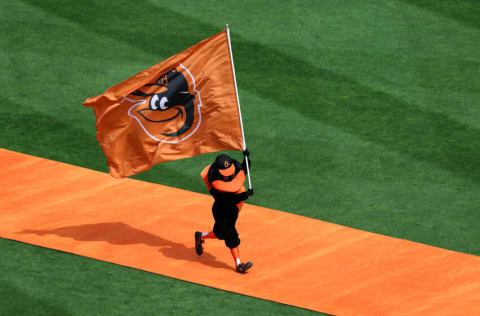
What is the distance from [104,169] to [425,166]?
5.01 m

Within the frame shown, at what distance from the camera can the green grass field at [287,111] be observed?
986 cm

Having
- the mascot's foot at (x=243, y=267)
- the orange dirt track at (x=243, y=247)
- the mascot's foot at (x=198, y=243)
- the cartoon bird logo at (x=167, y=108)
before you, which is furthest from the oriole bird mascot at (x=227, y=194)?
the cartoon bird logo at (x=167, y=108)

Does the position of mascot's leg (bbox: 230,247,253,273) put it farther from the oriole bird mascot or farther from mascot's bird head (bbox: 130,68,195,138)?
mascot's bird head (bbox: 130,68,195,138)

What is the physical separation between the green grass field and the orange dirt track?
11.8 inches

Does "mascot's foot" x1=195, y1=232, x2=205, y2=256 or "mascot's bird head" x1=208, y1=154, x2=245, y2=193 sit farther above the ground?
"mascot's bird head" x1=208, y1=154, x2=245, y2=193

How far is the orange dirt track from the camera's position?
378 inches

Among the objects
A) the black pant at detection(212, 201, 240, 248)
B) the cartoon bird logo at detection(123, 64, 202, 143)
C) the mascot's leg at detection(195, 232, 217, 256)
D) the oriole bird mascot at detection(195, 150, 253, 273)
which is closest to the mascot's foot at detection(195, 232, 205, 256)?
the mascot's leg at detection(195, 232, 217, 256)

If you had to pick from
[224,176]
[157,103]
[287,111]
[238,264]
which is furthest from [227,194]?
[287,111]

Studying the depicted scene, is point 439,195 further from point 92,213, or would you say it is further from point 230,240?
point 92,213

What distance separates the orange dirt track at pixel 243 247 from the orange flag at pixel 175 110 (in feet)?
3.88

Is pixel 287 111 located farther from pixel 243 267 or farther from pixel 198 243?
pixel 243 267

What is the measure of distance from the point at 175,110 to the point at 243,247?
2017 millimetres

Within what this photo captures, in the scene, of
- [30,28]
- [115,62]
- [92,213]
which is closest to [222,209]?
[92,213]

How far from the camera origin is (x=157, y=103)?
1018cm
